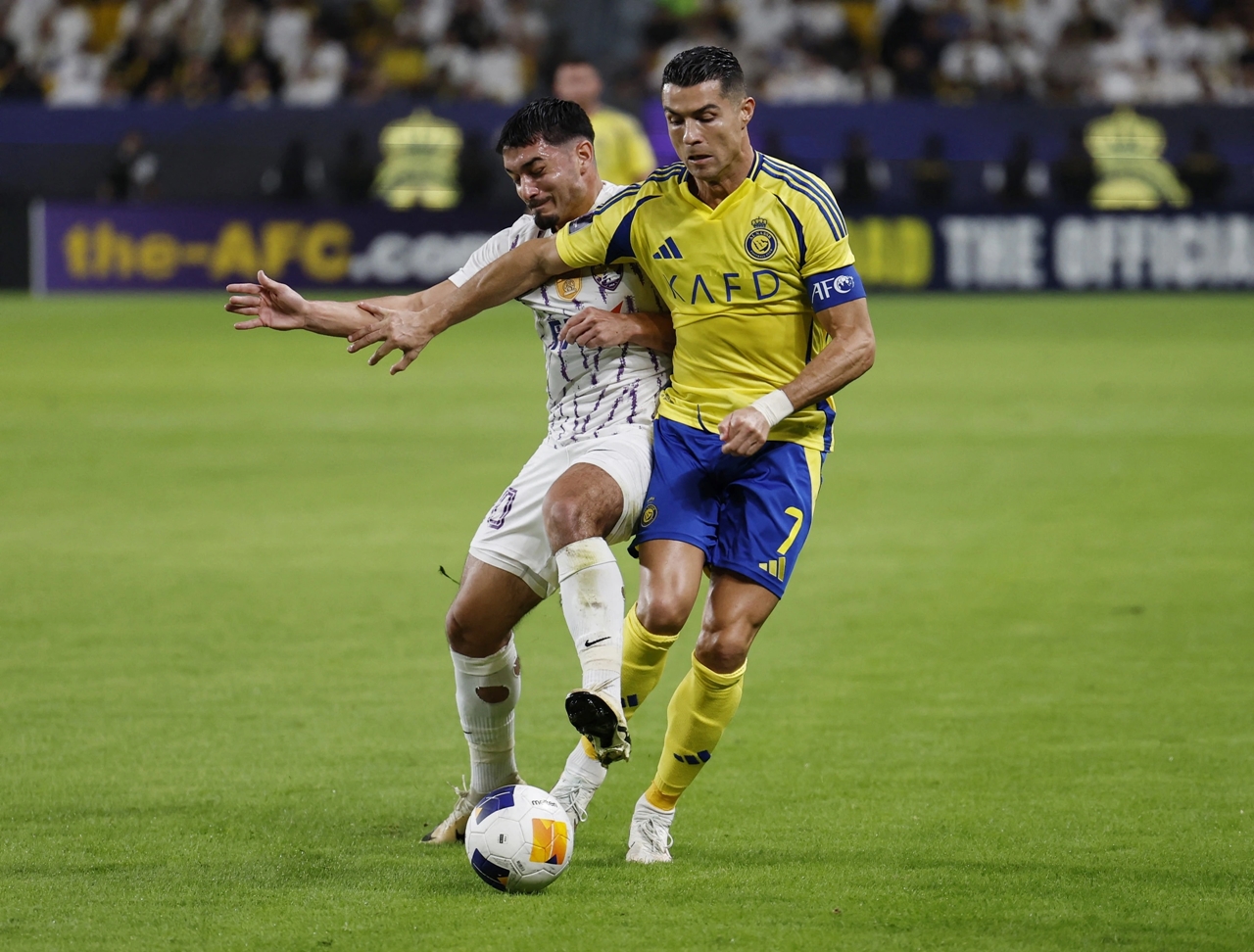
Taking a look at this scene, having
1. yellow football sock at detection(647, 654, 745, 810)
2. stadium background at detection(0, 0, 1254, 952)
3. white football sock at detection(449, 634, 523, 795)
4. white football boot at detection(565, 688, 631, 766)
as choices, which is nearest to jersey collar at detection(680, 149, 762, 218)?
yellow football sock at detection(647, 654, 745, 810)

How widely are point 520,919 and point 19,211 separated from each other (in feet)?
67.5

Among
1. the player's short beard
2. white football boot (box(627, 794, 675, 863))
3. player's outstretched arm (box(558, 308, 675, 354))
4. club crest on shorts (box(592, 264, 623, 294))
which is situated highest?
the player's short beard

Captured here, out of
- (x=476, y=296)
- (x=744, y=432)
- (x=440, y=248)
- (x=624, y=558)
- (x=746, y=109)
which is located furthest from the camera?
(x=440, y=248)

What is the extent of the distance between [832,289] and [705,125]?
1.87 feet

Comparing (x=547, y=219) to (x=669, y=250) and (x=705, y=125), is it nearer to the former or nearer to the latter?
(x=669, y=250)

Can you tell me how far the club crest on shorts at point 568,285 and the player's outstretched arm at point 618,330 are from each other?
100 millimetres

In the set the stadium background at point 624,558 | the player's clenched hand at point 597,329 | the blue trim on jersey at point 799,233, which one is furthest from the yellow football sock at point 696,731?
the blue trim on jersey at point 799,233

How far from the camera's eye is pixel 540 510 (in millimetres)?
5289

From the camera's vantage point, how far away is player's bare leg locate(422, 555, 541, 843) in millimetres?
5262

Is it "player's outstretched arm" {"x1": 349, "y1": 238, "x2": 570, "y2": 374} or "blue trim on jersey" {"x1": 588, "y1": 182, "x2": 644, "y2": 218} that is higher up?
"blue trim on jersey" {"x1": 588, "y1": 182, "x2": 644, "y2": 218}

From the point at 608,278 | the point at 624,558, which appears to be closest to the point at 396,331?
the point at 608,278

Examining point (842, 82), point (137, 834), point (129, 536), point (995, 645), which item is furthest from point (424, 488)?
point (842, 82)

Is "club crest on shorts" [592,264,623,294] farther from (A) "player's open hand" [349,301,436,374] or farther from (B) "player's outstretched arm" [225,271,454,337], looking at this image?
(B) "player's outstretched arm" [225,271,454,337]

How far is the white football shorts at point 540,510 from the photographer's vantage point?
524 cm
